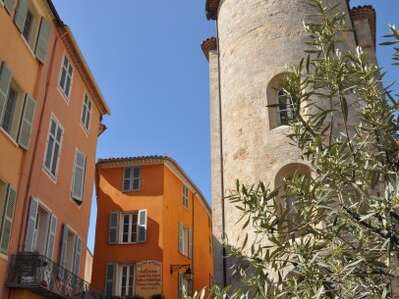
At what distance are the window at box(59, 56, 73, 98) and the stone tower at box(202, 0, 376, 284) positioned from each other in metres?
4.92

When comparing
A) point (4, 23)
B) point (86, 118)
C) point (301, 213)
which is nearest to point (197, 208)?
point (86, 118)

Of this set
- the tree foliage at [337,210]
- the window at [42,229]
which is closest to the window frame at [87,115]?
the window at [42,229]

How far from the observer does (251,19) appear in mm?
15062

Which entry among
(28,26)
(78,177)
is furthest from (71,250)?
(28,26)

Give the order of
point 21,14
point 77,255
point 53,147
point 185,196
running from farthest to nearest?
1. point 185,196
2. point 77,255
3. point 53,147
4. point 21,14

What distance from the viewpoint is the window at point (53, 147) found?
1524cm

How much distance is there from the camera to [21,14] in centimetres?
1366

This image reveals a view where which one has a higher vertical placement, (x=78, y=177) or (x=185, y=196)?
(x=185, y=196)

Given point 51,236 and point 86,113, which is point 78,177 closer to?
point 86,113

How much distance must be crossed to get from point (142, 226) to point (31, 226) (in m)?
12.5

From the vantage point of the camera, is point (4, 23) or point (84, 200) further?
point (84, 200)

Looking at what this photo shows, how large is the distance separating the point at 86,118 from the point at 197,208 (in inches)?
571

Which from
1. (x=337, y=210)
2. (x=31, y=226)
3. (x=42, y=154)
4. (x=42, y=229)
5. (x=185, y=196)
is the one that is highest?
(x=185, y=196)

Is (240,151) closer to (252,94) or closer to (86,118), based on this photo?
(252,94)
